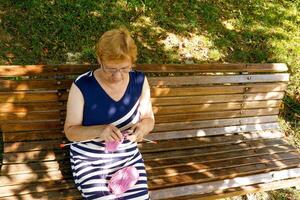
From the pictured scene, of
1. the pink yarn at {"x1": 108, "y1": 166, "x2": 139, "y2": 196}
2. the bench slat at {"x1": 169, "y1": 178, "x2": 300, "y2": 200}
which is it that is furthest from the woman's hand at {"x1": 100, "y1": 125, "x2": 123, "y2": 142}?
the bench slat at {"x1": 169, "y1": 178, "x2": 300, "y2": 200}

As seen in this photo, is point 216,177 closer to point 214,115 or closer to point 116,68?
point 214,115

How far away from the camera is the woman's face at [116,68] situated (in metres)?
3.32

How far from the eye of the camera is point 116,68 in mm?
3357

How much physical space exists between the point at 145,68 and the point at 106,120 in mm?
768

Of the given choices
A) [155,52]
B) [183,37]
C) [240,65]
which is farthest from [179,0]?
[240,65]

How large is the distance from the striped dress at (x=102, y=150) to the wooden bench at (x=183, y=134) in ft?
0.88

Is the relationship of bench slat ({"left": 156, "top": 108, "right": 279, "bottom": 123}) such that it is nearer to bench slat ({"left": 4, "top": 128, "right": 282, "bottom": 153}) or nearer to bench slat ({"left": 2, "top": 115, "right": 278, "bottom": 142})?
bench slat ({"left": 2, "top": 115, "right": 278, "bottom": 142})

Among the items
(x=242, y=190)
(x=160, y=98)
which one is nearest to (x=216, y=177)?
(x=242, y=190)

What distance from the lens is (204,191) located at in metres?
4.20

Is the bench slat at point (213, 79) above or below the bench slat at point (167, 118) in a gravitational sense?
above

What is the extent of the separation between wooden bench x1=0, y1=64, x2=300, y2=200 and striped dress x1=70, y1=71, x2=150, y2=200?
0.88 feet

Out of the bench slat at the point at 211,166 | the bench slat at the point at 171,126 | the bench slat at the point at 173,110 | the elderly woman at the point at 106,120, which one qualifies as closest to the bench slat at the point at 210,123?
the bench slat at the point at 171,126

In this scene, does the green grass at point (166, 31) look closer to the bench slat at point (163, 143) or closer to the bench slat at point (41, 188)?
the bench slat at point (163, 143)

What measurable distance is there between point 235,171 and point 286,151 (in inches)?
34.6
